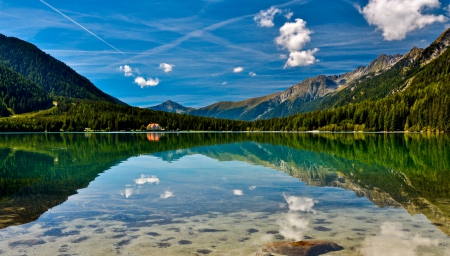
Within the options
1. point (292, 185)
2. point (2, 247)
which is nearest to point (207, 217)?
point (2, 247)

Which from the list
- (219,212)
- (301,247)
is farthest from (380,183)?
(301,247)

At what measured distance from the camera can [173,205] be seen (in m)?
19.4

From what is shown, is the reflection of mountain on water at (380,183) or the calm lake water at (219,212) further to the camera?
the reflection of mountain on water at (380,183)

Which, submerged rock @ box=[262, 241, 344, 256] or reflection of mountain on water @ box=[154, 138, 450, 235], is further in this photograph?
reflection of mountain on water @ box=[154, 138, 450, 235]

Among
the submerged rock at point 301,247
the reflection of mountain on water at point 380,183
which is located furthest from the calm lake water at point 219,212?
the submerged rock at point 301,247

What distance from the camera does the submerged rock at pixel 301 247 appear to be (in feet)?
38.0

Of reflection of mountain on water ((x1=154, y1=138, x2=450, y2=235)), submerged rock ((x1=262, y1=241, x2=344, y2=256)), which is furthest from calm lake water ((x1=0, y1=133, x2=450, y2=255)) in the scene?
submerged rock ((x1=262, y1=241, x2=344, y2=256))

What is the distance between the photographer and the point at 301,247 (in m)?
12.0

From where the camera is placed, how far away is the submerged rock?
11569 millimetres

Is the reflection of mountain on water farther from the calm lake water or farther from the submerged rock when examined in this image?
the submerged rock

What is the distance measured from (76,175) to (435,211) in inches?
1067

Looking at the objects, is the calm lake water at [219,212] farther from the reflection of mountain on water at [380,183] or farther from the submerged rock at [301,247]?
the submerged rock at [301,247]

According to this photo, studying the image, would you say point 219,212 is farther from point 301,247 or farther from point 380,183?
point 380,183

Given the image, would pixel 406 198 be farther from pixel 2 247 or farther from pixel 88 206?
pixel 2 247
